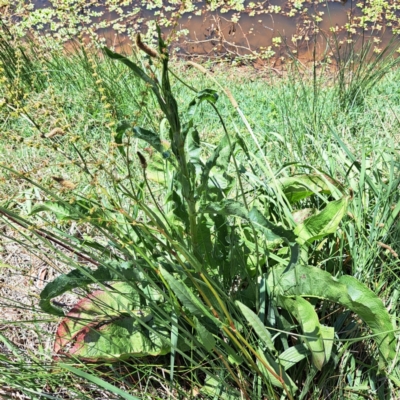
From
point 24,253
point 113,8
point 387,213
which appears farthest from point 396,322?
point 113,8

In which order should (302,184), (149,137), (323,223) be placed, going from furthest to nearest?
(302,184) → (323,223) → (149,137)

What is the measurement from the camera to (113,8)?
5566 millimetres

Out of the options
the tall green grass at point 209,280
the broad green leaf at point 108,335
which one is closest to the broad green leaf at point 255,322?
the tall green grass at point 209,280

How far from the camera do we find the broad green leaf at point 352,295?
106cm

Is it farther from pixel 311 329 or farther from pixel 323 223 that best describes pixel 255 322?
pixel 323 223

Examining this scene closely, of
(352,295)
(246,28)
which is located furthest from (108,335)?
(246,28)

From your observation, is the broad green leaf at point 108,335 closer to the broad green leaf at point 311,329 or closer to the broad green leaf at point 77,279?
the broad green leaf at point 77,279

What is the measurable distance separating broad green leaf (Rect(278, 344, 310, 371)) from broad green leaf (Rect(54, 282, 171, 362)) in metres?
0.29

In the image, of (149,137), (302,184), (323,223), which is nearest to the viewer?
(149,137)

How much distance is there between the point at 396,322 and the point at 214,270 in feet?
1.72

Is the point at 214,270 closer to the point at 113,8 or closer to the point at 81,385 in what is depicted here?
the point at 81,385

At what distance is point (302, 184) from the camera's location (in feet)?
4.82

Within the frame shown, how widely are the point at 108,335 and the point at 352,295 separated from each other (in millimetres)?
633

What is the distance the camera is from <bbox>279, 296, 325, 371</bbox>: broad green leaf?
1.05 meters
